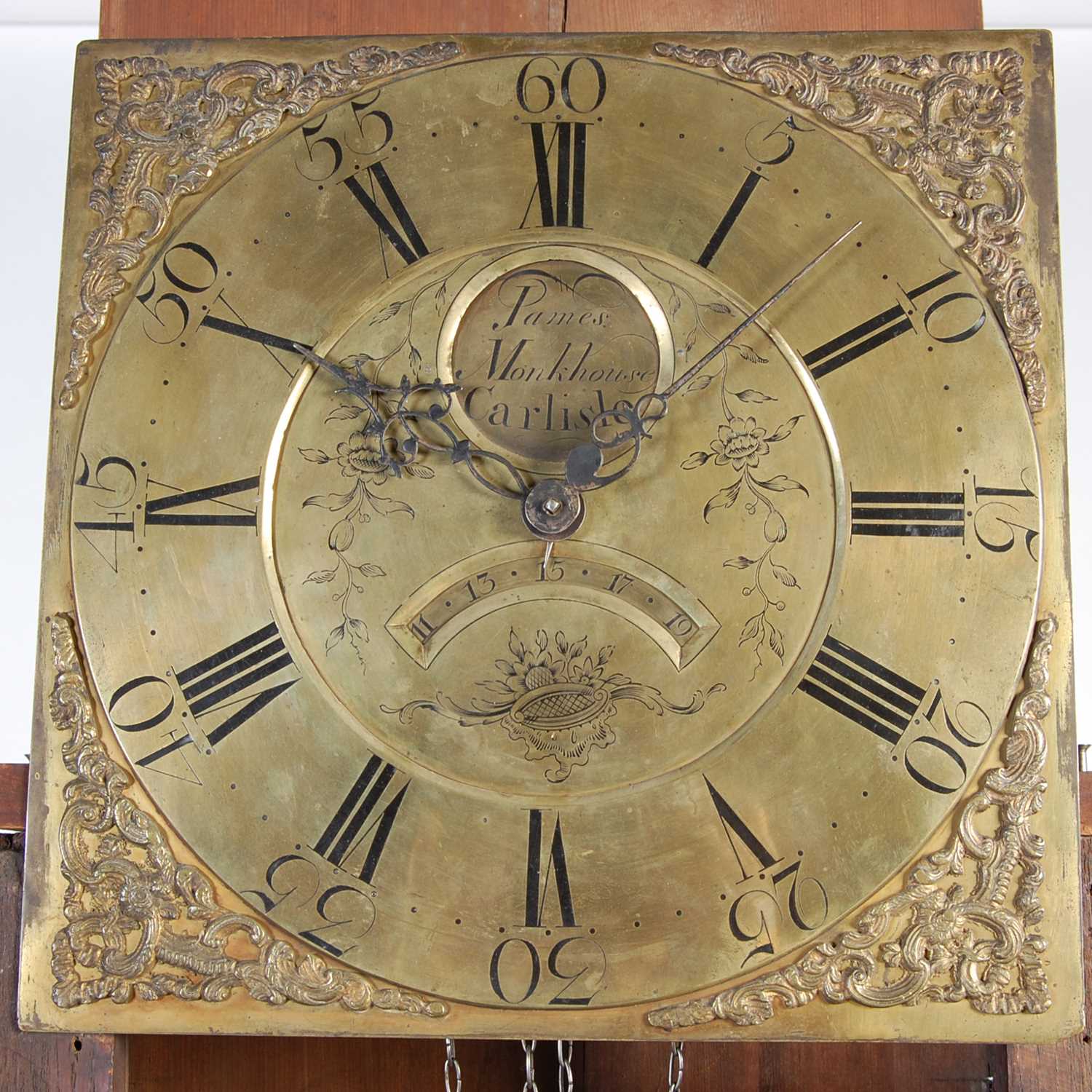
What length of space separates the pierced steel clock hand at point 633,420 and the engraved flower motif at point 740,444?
7 cm

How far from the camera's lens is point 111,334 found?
1586 millimetres

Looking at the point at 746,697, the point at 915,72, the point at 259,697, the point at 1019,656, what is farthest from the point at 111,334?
the point at 1019,656

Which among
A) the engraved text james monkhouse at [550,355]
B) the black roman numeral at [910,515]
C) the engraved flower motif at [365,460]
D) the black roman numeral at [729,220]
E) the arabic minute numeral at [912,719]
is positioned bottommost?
the arabic minute numeral at [912,719]

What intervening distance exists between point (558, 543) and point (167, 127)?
73 centimetres

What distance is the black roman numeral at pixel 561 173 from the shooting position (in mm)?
1544

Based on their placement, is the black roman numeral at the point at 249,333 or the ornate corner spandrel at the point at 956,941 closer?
the ornate corner spandrel at the point at 956,941

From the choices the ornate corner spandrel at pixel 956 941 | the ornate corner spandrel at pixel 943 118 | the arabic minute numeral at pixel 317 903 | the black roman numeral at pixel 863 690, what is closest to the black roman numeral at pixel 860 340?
the ornate corner spandrel at pixel 943 118

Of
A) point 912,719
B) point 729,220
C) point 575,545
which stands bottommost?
point 912,719

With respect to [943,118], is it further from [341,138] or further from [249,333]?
[249,333]

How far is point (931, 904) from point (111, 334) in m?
1.19

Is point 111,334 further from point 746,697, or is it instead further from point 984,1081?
point 984,1081

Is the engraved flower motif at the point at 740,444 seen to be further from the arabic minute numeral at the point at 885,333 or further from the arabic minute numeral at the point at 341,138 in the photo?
the arabic minute numeral at the point at 341,138

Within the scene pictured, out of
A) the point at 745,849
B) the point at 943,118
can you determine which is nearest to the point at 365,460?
the point at 745,849

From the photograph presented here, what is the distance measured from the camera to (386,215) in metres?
1.56
